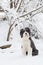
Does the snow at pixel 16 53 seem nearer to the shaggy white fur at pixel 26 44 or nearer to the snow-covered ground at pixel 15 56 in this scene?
the snow-covered ground at pixel 15 56

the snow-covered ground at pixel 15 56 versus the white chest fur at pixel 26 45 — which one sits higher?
the white chest fur at pixel 26 45

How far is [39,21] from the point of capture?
7695 millimetres

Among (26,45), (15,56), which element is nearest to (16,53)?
(15,56)

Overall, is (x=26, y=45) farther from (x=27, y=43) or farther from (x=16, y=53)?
(x=16, y=53)

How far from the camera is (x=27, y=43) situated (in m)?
4.95

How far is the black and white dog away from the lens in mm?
4898

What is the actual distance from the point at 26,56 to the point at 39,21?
277 cm

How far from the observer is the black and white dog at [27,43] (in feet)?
16.1

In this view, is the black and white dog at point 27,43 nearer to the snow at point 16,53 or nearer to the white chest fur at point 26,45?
the white chest fur at point 26,45

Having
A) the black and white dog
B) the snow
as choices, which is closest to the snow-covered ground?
the snow

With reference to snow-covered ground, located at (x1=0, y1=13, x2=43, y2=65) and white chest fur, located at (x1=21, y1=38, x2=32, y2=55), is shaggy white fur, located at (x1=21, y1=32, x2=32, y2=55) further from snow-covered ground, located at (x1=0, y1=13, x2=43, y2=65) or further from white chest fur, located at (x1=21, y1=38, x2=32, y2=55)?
snow-covered ground, located at (x1=0, y1=13, x2=43, y2=65)

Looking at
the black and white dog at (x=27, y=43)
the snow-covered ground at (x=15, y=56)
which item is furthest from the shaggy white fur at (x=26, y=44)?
the snow-covered ground at (x=15, y=56)

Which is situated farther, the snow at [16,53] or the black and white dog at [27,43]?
the black and white dog at [27,43]

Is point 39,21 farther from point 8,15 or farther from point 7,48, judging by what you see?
point 7,48
